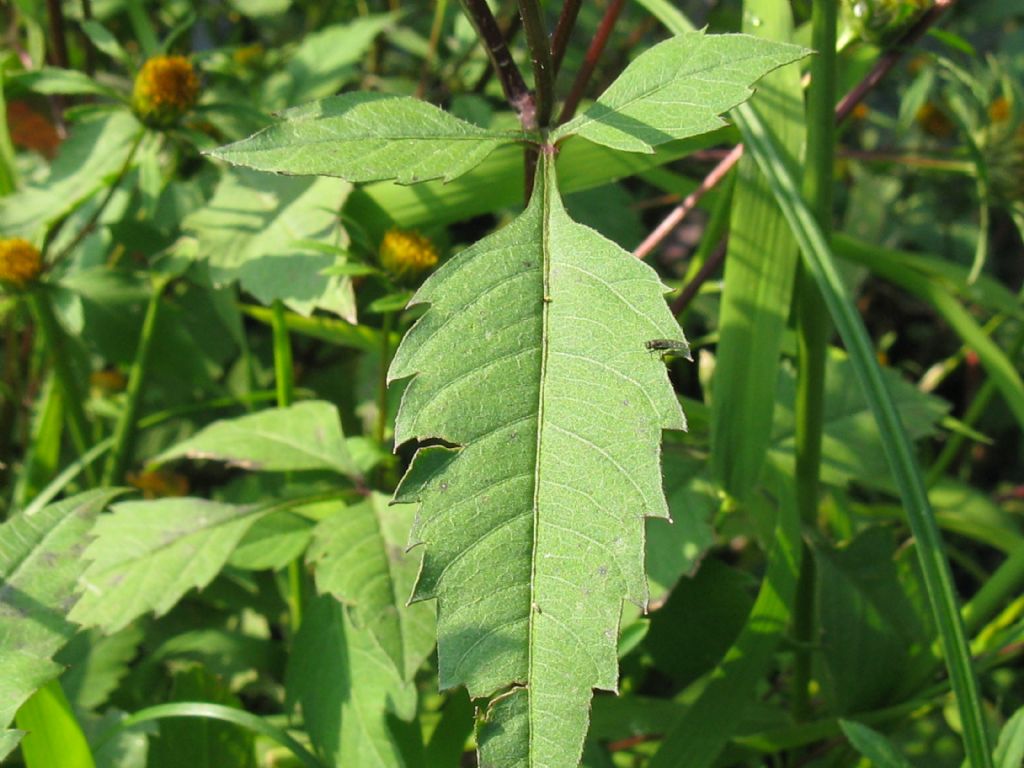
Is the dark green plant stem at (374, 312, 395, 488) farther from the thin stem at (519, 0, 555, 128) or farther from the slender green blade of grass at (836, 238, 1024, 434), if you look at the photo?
the slender green blade of grass at (836, 238, 1024, 434)

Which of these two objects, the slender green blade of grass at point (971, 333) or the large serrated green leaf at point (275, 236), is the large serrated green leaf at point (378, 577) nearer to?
the large serrated green leaf at point (275, 236)

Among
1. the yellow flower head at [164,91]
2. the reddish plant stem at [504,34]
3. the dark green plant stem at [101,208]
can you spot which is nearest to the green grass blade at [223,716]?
the dark green plant stem at [101,208]

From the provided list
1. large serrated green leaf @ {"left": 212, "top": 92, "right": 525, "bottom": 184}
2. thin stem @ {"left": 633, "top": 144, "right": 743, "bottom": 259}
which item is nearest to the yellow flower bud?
thin stem @ {"left": 633, "top": 144, "right": 743, "bottom": 259}

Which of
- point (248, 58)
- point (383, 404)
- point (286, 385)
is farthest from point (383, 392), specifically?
point (248, 58)

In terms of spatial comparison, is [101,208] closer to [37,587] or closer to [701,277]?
[37,587]

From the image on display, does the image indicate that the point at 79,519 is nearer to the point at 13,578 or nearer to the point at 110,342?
the point at 13,578
